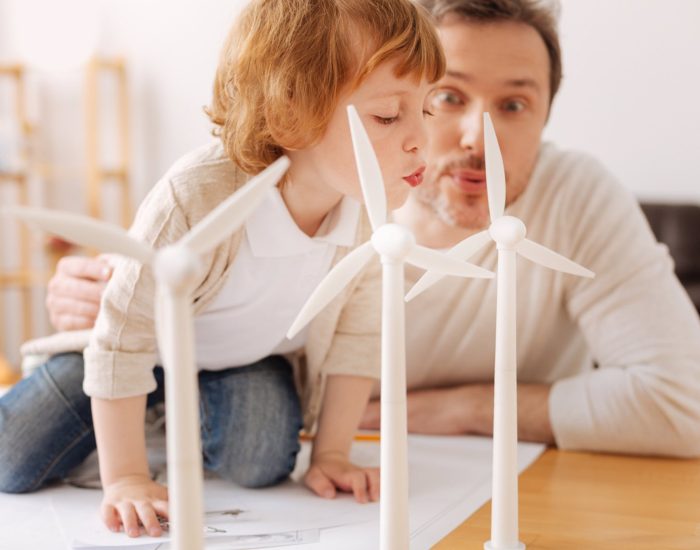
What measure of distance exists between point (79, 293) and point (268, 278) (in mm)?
336

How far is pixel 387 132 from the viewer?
3.17ft

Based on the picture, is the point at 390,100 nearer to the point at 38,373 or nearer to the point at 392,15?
the point at 392,15

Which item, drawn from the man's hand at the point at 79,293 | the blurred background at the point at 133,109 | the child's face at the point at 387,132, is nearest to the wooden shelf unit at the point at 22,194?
the blurred background at the point at 133,109

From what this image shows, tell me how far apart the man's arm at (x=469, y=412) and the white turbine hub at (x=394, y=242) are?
686mm

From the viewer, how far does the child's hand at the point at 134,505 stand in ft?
3.10

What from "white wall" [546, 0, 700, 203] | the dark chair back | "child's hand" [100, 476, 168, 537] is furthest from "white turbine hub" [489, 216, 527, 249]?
"white wall" [546, 0, 700, 203]

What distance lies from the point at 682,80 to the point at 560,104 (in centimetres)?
42

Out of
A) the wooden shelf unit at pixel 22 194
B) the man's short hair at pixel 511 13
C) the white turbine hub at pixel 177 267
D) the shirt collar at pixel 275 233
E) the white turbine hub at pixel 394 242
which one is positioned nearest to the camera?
the white turbine hub at pixel 177 267

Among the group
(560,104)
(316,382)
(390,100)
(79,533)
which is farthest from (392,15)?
(560,104)

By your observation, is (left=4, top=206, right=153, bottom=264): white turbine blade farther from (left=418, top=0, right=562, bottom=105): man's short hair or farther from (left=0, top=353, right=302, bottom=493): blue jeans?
(left=418, top=0, right=562, bottom=105): man's short hair

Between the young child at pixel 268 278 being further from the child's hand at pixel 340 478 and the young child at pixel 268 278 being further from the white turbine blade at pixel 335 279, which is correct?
the white turbine blade at pixel 335 279

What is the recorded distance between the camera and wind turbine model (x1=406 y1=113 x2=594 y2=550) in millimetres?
833

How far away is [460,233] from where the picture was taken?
144cm

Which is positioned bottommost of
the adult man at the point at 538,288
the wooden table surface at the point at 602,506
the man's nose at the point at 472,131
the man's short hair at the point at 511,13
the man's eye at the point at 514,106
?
the wooden table surface at the point at 602,506
